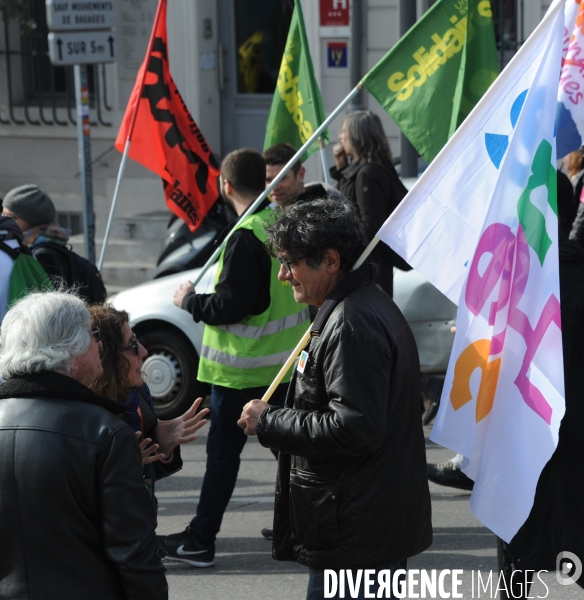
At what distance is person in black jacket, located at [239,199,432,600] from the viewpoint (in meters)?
3.07

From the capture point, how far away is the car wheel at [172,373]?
7.45 m

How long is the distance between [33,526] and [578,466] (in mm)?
1931

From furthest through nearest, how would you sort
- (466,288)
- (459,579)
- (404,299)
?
(404,299), (459,579), (466,288)

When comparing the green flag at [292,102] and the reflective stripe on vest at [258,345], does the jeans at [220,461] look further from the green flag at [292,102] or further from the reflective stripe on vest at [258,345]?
the green flag at [292,102]

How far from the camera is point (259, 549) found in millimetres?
5180

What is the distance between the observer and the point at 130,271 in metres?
11.7

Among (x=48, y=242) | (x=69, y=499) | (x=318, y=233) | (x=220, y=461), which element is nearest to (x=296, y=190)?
(x=48, y=242)

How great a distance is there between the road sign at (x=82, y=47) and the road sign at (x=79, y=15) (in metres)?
0.06

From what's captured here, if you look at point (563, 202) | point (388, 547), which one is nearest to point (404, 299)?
point (563, 202)

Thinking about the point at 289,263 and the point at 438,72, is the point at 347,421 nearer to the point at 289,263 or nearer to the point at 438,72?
the point at 289,263

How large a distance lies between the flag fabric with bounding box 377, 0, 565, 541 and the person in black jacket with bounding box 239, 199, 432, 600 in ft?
0.87

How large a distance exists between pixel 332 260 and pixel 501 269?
0.58m

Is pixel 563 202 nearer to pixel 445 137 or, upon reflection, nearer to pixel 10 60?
pixel 445 137

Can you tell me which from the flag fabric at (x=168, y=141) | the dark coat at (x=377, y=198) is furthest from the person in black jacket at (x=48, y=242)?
the dark coat at (x=377, y=198)
